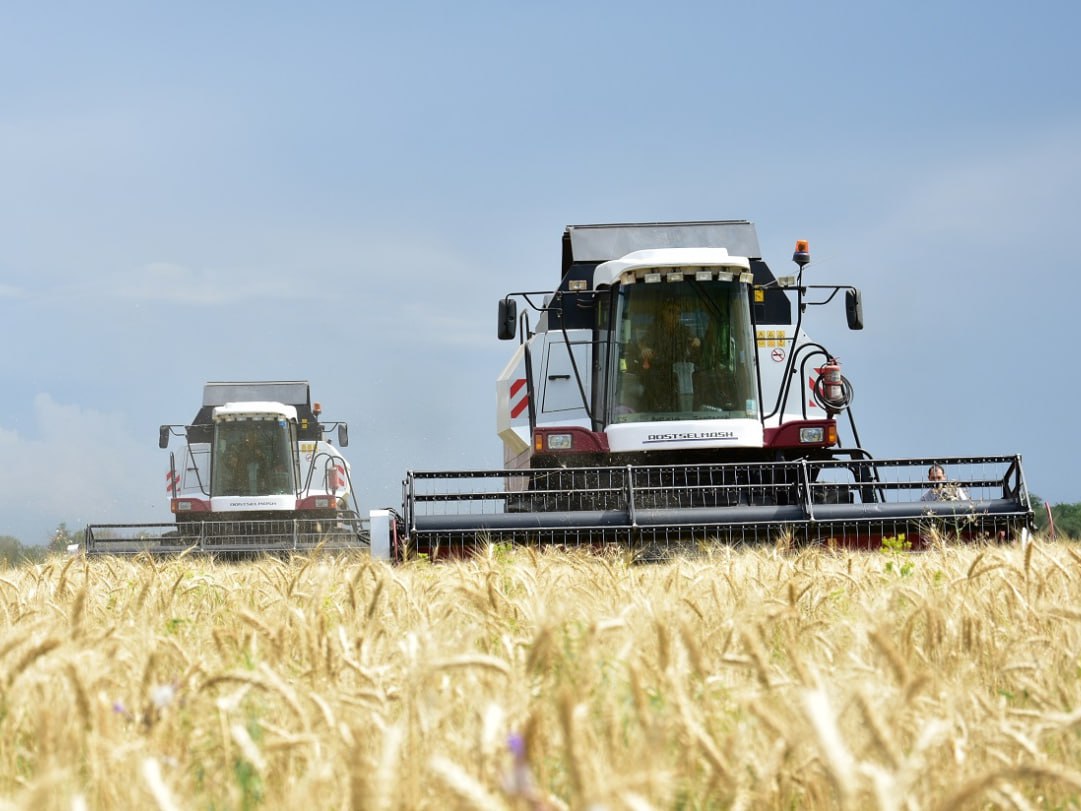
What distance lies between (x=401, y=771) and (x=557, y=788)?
0.24 m

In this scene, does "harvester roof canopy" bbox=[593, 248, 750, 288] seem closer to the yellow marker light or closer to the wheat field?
the yellow marker light

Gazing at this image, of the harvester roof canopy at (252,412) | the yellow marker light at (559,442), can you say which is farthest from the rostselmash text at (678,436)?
the harvester roof canopy at (252,412)

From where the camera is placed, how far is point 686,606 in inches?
120

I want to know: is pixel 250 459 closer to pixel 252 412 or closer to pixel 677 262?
pixel 252 412

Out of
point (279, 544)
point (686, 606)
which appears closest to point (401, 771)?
point (686, 606)

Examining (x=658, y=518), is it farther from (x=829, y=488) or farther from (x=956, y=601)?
(x=956, y=601)

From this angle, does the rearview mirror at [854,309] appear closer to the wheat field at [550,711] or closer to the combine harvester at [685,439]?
the combine harvester at [685,439]

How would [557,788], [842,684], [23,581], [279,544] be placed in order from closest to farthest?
1. [557,788]
2. [842,684]
3. [23,581]
4. [279,544]

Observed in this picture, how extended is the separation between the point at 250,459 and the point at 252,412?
771mm

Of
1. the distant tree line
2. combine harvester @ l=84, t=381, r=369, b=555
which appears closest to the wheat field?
the distant tree line

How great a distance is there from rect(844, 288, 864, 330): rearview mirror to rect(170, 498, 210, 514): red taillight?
12284 millimetres

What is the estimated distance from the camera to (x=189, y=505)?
1986 cm

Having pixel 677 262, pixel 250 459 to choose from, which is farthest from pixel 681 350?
pixel 250 459

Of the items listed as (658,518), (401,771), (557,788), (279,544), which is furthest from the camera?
(279,544)
